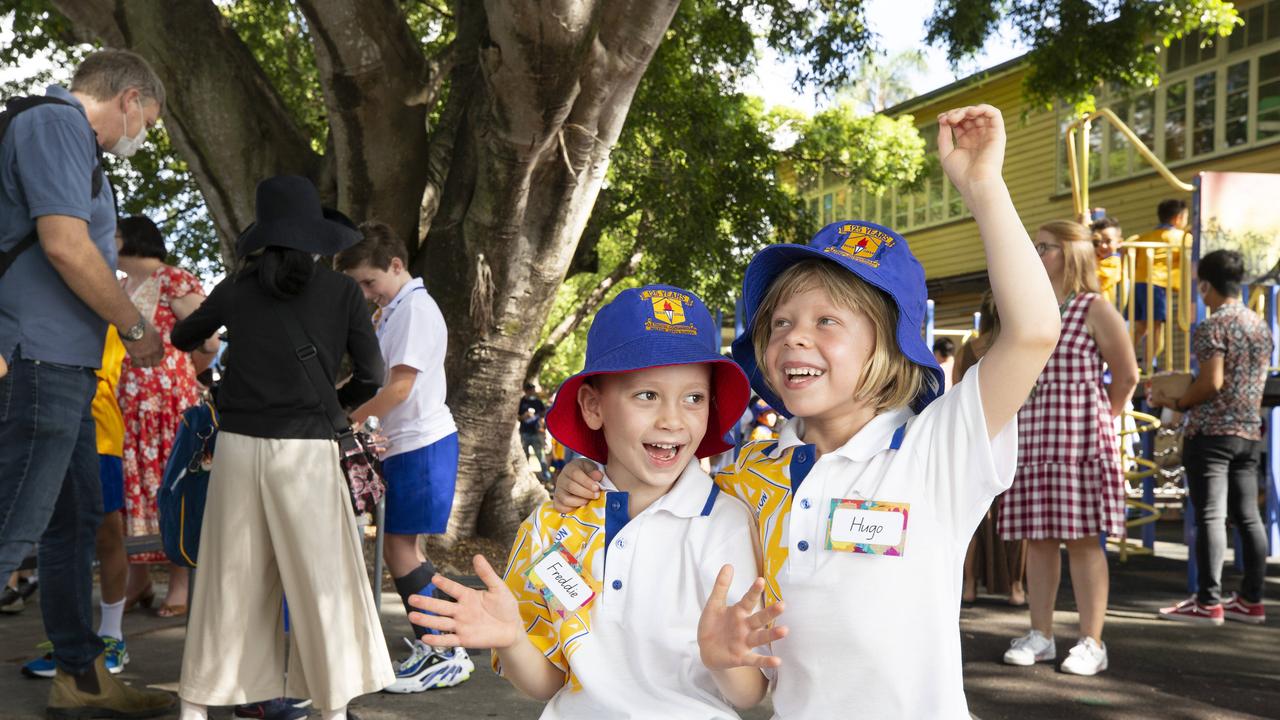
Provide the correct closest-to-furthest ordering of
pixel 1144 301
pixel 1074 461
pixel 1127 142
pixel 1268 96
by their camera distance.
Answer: pixel 1074 461
pixel 1144 301
pixel 1268 96
pixel 1127 142

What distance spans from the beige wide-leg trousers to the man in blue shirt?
0.49m

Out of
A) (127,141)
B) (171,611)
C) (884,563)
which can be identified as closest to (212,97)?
(171,611)

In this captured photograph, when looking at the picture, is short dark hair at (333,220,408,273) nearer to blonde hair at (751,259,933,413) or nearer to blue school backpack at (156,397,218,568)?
blue school backpack at (156,397,218,568)

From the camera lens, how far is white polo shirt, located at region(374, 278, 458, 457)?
16.2 ft

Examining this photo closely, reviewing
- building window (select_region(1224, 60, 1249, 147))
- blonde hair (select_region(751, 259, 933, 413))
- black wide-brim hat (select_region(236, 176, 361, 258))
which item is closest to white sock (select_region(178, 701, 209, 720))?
black wide-brim hat (select_region(236, 176, 361, 258))

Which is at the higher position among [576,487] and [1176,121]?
[1176,121]

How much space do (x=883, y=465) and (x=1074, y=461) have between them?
12.3 feet

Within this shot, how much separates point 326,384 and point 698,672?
7.65 feet

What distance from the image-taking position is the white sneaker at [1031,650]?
18.7 feet

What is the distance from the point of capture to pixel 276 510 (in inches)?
161

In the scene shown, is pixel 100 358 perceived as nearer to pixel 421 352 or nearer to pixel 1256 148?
pixel 421 352

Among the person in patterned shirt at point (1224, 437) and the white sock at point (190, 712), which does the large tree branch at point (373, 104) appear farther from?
the person in patterned shirt at point (1224, 437)

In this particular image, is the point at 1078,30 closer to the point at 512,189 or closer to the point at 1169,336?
the point at 1169,336

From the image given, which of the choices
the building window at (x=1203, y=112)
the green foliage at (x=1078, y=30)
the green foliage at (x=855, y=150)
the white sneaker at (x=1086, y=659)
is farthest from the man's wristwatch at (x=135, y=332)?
the building window at (x=1203, y=112)
